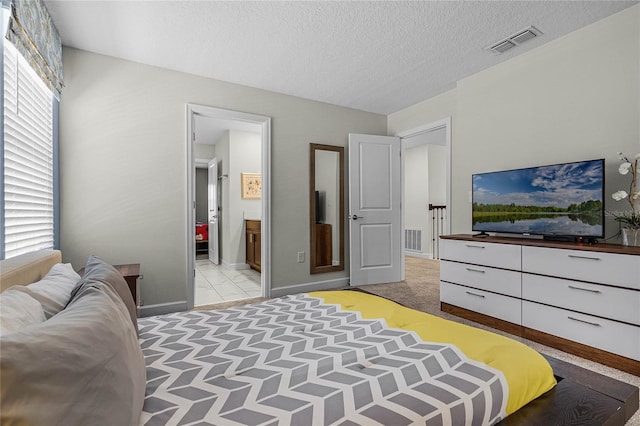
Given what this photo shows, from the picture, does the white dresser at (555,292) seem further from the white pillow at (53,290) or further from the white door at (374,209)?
the white pillow at (53,290)

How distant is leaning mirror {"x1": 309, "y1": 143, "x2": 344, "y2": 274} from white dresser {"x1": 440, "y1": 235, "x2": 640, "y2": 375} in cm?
166

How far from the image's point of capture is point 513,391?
3.38 feet

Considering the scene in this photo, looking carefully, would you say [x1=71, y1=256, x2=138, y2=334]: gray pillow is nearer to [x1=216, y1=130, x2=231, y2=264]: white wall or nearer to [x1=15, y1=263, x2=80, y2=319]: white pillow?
[x1=15, y1=263, x2=80, y2=319]: white pillow

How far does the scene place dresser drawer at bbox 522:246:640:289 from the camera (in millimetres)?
2000

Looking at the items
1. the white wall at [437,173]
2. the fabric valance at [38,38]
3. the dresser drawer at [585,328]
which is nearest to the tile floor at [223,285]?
the fabric valance at [38,38]

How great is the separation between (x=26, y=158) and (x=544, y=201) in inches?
153

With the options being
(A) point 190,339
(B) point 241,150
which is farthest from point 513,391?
(B) point 241,150

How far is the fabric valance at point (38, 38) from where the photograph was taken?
5.74 feet

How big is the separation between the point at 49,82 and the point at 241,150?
11.7 feet

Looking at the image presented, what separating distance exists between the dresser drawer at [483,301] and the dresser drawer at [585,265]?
13.7 inches

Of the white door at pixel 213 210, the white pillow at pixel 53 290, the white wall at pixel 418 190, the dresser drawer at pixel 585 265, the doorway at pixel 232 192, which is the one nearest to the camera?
the white pillow at pixel 53 290

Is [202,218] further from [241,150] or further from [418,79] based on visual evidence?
[418,79]

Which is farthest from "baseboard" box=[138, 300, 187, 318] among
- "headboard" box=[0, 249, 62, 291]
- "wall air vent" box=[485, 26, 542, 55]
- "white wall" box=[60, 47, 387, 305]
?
"wall air vent" box=[485, 26, 542, 55]

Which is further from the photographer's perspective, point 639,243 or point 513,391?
point 639,243
